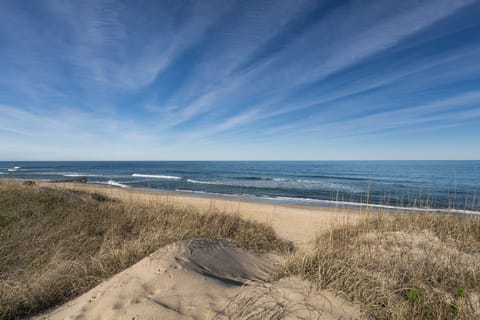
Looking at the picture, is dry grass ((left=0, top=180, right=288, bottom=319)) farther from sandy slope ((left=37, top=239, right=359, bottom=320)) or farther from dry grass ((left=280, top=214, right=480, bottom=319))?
dry grass ((left=280, top=214, right=480, bottom=319))

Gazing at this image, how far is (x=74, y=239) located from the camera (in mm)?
5109

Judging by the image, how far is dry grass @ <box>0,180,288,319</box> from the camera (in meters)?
3.30

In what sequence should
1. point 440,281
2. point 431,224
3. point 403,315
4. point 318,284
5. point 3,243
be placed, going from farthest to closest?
point 431,224 → point 3,243 → point 440,281 → point 318,284 → point 403,315

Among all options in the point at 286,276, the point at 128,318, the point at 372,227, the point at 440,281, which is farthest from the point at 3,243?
the point at 372,227

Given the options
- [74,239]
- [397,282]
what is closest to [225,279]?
[397,282]

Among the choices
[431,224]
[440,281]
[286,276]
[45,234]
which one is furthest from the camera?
[431,224]

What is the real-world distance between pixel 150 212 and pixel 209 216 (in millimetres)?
1942

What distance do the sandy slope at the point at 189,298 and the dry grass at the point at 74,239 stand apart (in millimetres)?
523

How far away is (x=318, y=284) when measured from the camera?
115 inches

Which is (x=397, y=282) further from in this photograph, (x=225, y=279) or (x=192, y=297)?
(x=192, y=297)

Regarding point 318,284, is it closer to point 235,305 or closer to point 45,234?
point 235,305

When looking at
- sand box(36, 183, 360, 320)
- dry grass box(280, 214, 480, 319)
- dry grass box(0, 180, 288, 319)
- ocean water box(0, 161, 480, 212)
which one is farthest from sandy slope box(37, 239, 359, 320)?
ocean water box(0, 161, 480, 212)

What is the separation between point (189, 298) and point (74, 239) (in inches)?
151

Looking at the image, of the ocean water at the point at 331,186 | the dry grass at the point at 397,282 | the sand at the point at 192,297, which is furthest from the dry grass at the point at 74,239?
the ocean water at the point at 331,186
